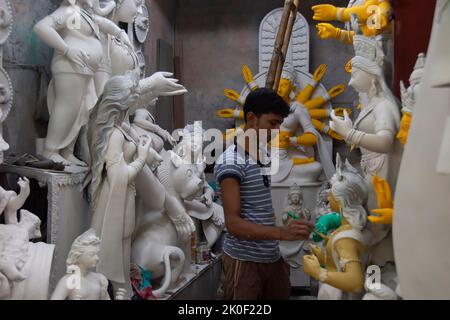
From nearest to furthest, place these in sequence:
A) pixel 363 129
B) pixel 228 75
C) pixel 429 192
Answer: pixel 429 192
pixel 363 129
pixel 228 75

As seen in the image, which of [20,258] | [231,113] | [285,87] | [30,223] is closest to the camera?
[20,258]

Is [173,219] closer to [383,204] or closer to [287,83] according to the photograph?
→ [383,204]

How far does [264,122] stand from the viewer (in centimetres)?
206

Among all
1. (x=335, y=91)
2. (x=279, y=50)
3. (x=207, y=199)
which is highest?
(x=279, y=50)

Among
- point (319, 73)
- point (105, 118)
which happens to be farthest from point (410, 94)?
point (319, 73)

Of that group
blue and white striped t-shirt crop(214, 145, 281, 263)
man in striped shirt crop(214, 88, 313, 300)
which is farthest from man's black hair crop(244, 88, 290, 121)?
blue and white striped t-shirt crop(214, 145, 281, 263)

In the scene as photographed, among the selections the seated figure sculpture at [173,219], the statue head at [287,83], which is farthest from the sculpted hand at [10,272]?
the statue head at [287,83]

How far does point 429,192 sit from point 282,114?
933 millimetres

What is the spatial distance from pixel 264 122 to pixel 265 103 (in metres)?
0.07

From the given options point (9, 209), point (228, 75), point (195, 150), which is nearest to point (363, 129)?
point (9, 209)

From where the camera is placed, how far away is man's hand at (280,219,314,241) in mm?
1835

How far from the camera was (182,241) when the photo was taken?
3369 millimetres
